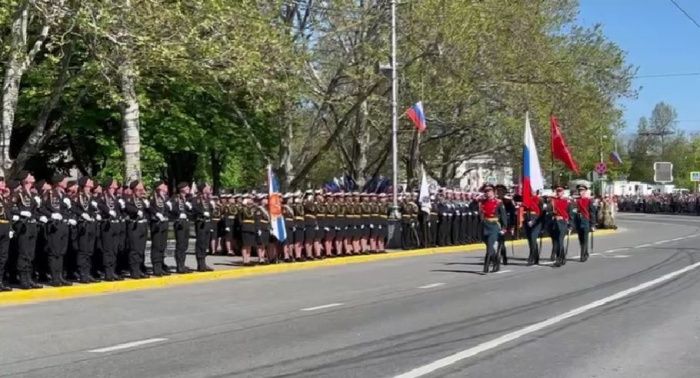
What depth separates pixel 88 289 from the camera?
16391 mm

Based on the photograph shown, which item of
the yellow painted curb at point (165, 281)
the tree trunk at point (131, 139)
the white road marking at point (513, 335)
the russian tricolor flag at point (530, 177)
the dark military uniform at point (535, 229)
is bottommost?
the white road marking at point (513, 335)

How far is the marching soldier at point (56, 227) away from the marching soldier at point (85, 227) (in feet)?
0.76

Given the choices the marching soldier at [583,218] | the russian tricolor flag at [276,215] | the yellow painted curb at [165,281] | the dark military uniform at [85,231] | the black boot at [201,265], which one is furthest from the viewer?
the marching soldier at [583,218]

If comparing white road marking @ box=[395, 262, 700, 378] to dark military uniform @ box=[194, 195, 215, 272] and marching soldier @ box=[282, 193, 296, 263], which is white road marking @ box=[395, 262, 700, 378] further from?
marching soldier @ box=[282, 193, 296, 263]

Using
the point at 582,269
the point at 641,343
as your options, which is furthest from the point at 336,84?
the point at 641,343

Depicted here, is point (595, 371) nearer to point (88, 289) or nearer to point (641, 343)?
point (641, 343)

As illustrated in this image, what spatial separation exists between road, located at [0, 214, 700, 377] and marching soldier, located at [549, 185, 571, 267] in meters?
2.66

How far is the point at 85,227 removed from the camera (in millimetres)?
16938

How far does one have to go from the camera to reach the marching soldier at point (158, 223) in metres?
18.5

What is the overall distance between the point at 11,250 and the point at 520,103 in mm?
26598

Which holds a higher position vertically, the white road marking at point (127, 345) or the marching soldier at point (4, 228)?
the marching soldier at point (4, 228)

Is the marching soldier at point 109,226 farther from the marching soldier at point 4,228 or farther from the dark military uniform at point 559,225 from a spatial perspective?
the dark military uniform at point 559,225

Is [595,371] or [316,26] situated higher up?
[316,26]

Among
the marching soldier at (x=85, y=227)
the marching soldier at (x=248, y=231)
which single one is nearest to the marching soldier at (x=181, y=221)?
the marching soldier at (x=85, y=227)
